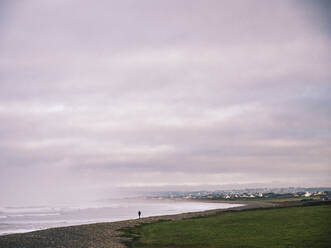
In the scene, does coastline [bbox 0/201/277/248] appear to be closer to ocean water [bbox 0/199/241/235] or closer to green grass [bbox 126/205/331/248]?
green grass [bbox 126/205/331/248]

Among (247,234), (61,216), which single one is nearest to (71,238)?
(247,234)

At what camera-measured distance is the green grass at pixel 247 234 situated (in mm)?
27656

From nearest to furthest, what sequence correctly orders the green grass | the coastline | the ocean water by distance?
the green grass
the coastline
the ocean water

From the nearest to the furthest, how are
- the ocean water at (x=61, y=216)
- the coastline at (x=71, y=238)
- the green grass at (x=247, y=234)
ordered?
the green grass at (x=247, y=234) → the coastline at (x=71, y=238) → the ocean water at (x=61, y=216)

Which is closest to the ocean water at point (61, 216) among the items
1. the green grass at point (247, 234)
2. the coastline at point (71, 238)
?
the coastline at point (71, 238)

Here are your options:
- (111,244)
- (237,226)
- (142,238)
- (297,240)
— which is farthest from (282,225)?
(111,244)

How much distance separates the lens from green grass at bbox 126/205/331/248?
2766 cm

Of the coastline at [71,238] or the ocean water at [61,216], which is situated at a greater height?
the coastline at [71,238]

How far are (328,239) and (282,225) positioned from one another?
9.40 meters

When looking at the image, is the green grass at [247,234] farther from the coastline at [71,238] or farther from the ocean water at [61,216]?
the ocean water at [61,216]

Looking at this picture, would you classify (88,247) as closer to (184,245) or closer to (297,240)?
(184,245)

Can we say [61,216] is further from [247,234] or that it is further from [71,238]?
[247,234]

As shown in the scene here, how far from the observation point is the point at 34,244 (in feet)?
101

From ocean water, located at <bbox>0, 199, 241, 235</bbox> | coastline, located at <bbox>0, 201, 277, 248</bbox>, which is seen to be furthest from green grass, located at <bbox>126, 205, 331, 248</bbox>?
ocean water, located at <bbox>0, 199, 241, 235</bbox>
